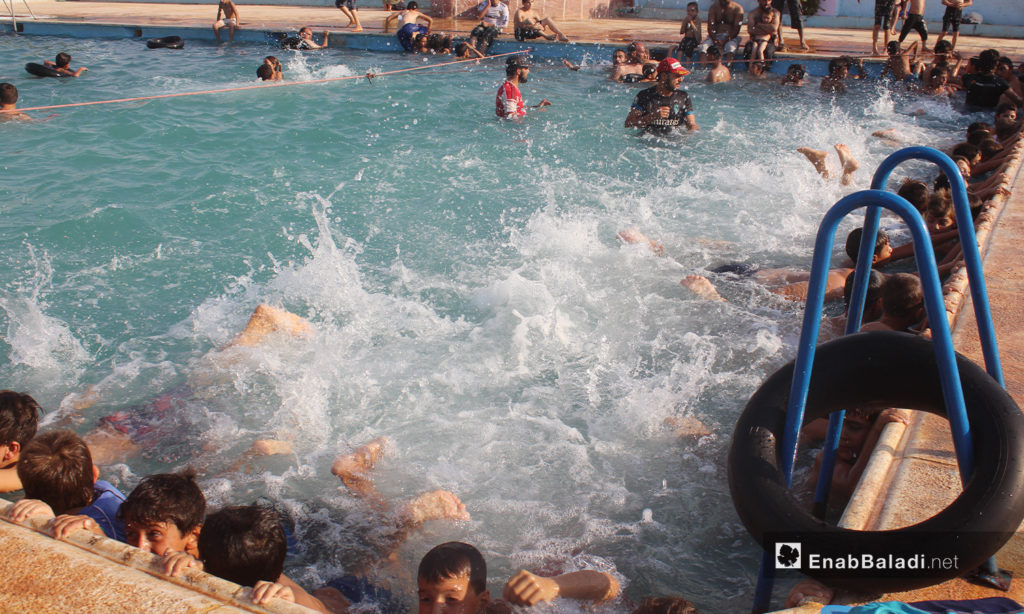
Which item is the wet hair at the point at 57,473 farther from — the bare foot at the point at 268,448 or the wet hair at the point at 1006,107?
the wet hair at the point at 1006,107

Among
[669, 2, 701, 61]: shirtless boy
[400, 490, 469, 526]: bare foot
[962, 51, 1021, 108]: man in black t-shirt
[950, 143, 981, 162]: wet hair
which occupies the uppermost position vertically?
[669, 2, 701, 61]: shirtless boy

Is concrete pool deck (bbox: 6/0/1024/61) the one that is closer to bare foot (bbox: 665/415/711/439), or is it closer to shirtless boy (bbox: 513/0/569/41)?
shirtless boy (bbox: 513/0/569/41)

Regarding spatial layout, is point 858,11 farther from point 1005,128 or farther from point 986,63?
point 1005,128

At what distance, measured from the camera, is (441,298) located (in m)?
6.99

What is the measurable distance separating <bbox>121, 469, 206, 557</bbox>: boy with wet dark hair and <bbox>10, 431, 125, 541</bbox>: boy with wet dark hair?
287 mm

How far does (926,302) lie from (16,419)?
4.29 m

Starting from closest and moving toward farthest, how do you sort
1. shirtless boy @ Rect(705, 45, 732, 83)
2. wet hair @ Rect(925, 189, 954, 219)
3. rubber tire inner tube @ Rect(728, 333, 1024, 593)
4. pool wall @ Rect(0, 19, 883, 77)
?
rubber tire inner tube @ Rect(728, 333, 1024, 593), wet hair @ Rect(925, 189, 954, 219), shirtless boy @ Rect(705, 45, 732, 83), pool wall @ Rect(0, 19, 883, 77)

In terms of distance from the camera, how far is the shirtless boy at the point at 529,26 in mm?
18172

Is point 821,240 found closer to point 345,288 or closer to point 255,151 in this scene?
point 345,288

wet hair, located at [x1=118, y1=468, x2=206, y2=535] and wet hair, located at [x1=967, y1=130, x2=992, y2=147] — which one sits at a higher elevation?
wet hair, located at [x1=967, y1=130, x2=992, y2=147]

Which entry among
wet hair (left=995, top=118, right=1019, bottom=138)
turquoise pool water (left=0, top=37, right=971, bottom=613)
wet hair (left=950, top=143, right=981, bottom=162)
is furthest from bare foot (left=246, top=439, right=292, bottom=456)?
wet hair (left=995, top=118, right=1019, bottom=138)

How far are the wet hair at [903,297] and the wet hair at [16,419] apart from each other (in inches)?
193

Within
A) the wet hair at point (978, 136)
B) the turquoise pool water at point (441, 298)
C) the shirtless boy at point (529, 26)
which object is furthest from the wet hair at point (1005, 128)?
the shirtless boy at point (529, 26)

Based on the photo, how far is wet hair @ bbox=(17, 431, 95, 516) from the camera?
12.0 feet
